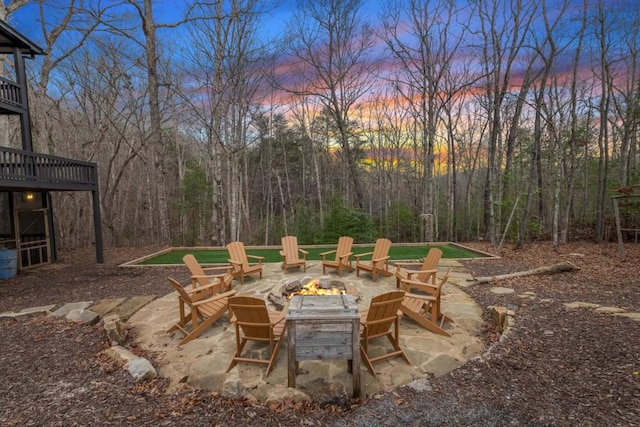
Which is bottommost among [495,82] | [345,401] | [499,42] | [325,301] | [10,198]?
[345,401]

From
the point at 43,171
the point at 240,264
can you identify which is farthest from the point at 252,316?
the point at 43,171

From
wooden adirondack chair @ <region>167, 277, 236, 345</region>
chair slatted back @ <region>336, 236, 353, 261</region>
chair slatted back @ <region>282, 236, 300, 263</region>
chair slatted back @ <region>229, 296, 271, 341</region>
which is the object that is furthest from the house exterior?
chair slatted back @ <region>229, 296, 271, 341</region>

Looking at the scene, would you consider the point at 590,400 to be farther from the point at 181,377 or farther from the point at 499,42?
the point at 499,42

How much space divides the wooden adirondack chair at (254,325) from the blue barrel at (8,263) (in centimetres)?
777

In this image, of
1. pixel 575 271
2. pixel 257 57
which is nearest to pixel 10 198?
pixel 257 57

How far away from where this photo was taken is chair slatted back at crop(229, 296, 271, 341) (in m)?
3.22

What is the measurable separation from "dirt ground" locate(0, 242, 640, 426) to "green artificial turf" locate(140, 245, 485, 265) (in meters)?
4.05

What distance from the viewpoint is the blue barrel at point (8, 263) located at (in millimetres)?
7594

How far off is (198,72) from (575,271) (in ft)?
43.8

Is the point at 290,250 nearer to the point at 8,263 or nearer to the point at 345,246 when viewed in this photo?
the point at 345,246

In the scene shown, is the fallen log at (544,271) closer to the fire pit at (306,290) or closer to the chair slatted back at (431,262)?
the chair slatted back at (431,262)

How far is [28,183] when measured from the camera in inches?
280

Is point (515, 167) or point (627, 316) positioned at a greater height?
point (515, 167)

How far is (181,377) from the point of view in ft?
10.4
